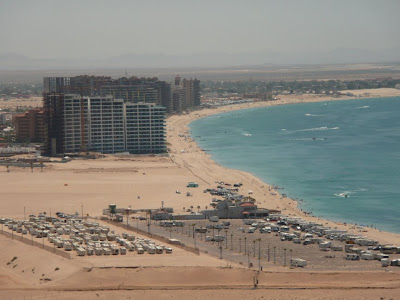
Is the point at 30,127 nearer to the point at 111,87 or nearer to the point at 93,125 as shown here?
the point at 93,125

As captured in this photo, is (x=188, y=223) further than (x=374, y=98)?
No

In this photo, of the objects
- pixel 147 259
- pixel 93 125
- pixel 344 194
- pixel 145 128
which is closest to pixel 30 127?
pixel 93 125

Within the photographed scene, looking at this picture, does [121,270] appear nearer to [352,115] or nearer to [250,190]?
[250,190]

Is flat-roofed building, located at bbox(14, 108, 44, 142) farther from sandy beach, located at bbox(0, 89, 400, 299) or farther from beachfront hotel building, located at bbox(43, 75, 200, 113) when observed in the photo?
sandy beach, located at bbox(0, 89, 400, 299)

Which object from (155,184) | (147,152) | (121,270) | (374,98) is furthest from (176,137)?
(374,98)

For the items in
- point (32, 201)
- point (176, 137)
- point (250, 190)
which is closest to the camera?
point (32, 201)

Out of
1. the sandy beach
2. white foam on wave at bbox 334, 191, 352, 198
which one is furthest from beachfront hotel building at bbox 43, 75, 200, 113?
white foam on wave at bbox 334, 191, 352, 198

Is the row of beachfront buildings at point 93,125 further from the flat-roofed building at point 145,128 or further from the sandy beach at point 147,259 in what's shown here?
the sandy beach at point 147,259
